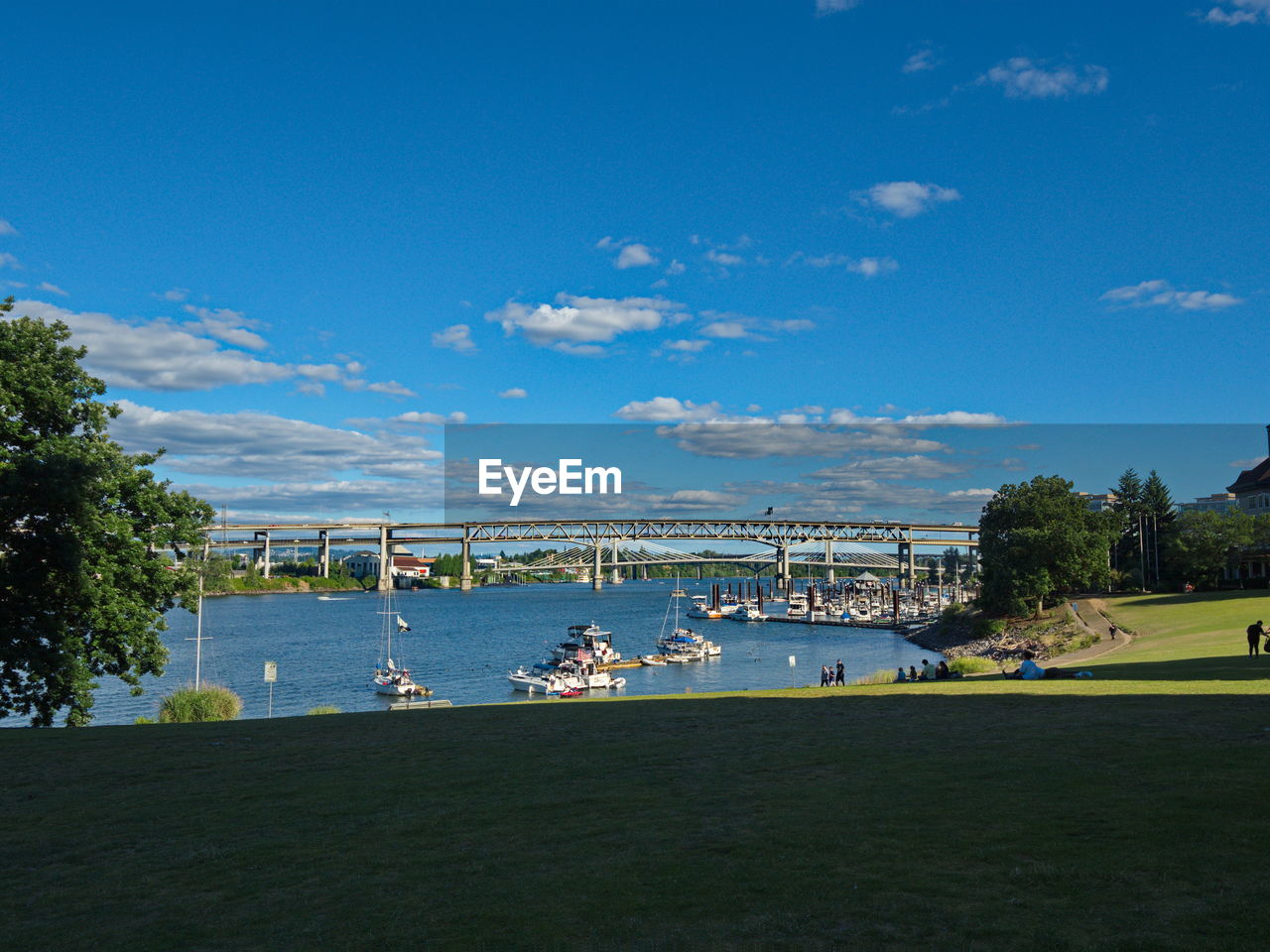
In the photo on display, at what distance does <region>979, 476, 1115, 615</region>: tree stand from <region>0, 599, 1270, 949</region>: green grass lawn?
5701cm

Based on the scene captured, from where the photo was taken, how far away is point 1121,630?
5478cm

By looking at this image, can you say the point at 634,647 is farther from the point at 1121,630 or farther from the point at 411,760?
the point at 411,760

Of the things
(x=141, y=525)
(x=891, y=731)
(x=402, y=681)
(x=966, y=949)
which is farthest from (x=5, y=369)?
(x=402, y=681)

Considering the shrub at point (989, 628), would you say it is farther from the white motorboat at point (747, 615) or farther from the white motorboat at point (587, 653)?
the white motorboat at point (747, 615)

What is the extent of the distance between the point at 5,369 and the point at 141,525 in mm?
5169

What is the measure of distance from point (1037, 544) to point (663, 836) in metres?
68.1

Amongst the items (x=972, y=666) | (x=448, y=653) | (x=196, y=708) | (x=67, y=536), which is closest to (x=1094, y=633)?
(x=972, y=666)

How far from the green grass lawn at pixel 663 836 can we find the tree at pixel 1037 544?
57.0 metres

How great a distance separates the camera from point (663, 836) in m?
9.63

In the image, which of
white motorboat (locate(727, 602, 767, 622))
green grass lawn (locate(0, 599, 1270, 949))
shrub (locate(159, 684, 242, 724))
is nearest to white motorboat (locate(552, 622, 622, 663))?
shrub (locate(159, 684, 242, 724))

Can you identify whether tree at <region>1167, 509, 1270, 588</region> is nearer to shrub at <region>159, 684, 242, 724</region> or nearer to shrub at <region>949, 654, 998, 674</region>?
shrub at <region>949, 654, 998, 674</region>

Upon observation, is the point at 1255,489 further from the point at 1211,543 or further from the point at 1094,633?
the point at 1094,633

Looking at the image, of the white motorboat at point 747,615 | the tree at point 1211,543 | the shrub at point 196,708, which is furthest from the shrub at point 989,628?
the white motorboat at point 747,615

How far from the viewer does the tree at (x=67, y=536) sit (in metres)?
22.9
